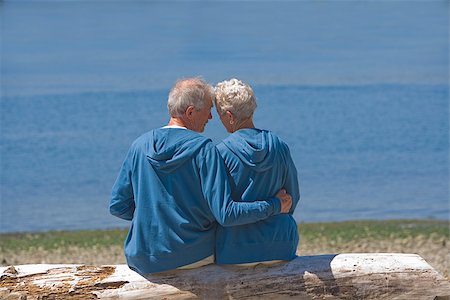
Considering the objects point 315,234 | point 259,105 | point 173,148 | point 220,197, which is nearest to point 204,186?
point 220,197

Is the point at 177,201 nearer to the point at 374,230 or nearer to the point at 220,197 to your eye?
the point at 220,197

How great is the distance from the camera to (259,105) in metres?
30.9

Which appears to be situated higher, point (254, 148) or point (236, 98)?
point (236, 98)

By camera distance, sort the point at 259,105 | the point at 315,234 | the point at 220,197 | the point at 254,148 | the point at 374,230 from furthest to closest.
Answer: the point at 259,105 < the point at 374,230 < the point at 315,234 < the point at 254,148 < the point at 220,197

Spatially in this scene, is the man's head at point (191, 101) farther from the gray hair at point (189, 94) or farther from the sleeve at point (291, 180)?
the sleeve at point (291, 180)

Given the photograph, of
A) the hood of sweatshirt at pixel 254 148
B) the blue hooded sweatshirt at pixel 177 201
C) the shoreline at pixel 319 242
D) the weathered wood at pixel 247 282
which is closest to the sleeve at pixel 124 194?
the blue hooded sweatshirt at pixel 177 201

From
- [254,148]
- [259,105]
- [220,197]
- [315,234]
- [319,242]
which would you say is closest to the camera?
[220,197]

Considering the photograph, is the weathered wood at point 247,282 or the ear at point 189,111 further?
the weathered wood at point 247,282

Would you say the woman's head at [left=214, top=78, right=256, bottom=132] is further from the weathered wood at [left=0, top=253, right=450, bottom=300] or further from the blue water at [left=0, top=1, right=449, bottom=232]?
the blue water at [left=0, top=1, right=449, bottom=232]

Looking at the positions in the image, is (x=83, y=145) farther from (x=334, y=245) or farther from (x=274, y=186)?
(x=274, y=186)

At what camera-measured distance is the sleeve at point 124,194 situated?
19.1 feet

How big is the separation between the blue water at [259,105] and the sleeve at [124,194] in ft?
34.5

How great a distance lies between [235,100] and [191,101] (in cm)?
24

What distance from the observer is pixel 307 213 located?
1691 cm
